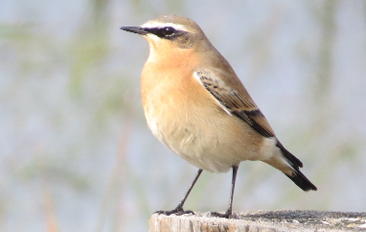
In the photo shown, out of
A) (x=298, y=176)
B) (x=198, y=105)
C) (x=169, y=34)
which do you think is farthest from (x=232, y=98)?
(x=298, y=176)

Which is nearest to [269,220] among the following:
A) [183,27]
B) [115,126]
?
[183,27]

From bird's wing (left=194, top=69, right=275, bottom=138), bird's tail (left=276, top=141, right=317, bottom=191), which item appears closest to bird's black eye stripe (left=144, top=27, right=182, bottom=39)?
bird's wing (left=194, top=69, right=275, bottom=138)

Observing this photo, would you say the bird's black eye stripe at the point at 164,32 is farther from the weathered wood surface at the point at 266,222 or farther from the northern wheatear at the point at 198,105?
Result: the weathered wood surface at the point at 266,222

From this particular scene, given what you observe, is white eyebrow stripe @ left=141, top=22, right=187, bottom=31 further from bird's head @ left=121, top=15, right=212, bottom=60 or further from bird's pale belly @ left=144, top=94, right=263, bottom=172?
bird's pale belly @ left=144, top=94, right=263, bottom=172

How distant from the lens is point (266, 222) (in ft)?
12.9

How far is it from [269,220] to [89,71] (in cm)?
312

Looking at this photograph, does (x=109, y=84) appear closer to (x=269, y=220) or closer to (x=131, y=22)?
(x=131, y=22)

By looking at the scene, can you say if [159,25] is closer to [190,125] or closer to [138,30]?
[138,30]

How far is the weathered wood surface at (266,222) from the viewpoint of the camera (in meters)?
3.57

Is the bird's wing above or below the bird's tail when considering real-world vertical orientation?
above

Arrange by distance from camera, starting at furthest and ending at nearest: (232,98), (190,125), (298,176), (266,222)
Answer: (298,176)
(232,98)
(190,125)
(266,222)

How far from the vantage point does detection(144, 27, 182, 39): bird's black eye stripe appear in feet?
16.4

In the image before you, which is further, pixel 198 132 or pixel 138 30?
pixel 138 30

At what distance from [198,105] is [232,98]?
45 centimetres
